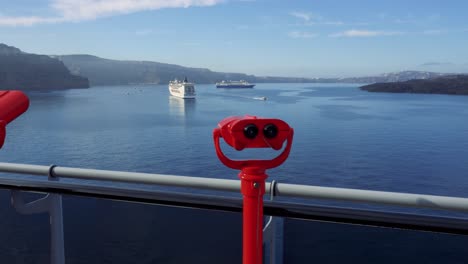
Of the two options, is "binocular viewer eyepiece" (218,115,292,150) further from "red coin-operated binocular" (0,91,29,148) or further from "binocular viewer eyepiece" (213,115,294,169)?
"red coin-operated binocular" (0,91,29,148)

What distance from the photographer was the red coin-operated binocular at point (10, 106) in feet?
3.76

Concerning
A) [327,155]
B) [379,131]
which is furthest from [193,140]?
[379,131]

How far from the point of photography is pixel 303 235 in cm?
169

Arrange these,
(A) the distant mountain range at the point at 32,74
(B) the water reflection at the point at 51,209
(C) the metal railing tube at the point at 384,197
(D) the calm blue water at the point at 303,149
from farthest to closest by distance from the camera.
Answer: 1. (A) the distant mountain range at the point at 32,74
2. (D) the calm blue water at the point at 303,149
3. (B) the water reflection at the point at 51,209
4. (C) the metal railing tube at the point at 384,197

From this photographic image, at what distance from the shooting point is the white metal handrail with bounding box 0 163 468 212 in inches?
57.2

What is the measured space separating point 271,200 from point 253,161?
0.48 metres

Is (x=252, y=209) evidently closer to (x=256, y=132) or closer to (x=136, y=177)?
(x=256, y=132)

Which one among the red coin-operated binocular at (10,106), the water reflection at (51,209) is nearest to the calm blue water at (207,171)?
the water reflection at (51,209)

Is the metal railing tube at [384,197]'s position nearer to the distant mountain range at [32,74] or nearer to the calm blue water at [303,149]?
the calm blue water at [303,149]

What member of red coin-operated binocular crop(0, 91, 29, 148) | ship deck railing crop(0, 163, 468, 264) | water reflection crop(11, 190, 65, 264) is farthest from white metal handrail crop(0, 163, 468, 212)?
red coin-operated binocular crop(0, 91, 29, 148)

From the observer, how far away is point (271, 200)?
1.67m

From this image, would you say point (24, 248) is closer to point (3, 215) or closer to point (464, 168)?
point (3, 215)

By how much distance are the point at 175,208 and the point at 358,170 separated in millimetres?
26410

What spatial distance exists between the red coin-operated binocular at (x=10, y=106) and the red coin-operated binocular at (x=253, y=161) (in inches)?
22.4
